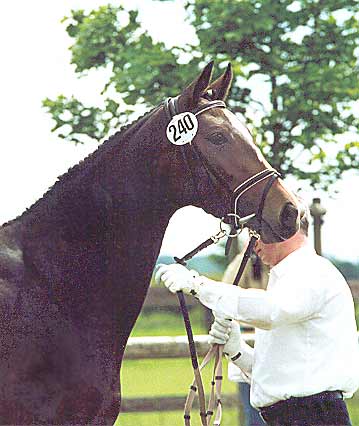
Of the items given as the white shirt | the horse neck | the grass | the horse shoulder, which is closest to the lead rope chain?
the white shirt

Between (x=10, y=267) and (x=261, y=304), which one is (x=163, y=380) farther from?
(x=10, y=267)

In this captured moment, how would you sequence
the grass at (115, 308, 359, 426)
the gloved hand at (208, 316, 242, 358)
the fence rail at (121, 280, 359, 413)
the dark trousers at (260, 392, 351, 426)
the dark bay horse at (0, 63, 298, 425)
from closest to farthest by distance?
the dark bay horse at (0, 63, 298, 425)
the dark trousers at (260, 392, 351, 426)
the gloved hand at (208, 316, 242, 358)
the fence rail at (121, 280, 359, 413)
the grass at (115, 308, 359, 426)

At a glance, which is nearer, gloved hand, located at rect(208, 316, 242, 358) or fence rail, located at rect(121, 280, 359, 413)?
gloved hand, located at rect(208, 316, 242, 358)

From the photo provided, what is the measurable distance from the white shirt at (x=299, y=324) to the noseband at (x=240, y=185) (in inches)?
10.7

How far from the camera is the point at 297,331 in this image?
3525 millimetres

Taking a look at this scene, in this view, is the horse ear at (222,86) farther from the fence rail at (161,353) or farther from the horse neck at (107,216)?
the fence rail at (161,353)

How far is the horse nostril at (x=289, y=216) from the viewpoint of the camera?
328 cm

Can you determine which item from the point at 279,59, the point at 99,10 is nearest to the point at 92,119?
the point at 99,10

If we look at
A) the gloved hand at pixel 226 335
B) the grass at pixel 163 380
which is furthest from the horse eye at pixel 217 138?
the grass at pixel 163 380

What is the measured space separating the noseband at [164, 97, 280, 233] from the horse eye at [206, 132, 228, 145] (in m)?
0.09

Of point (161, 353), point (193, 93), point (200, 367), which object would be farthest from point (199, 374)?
point (161, 353)

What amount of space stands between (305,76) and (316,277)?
7.96 metres

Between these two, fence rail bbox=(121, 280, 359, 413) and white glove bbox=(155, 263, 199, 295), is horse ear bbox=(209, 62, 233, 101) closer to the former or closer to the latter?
white glove bbox=(155, 263, 199, 295)

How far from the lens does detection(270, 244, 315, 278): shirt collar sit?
11.7 ft
